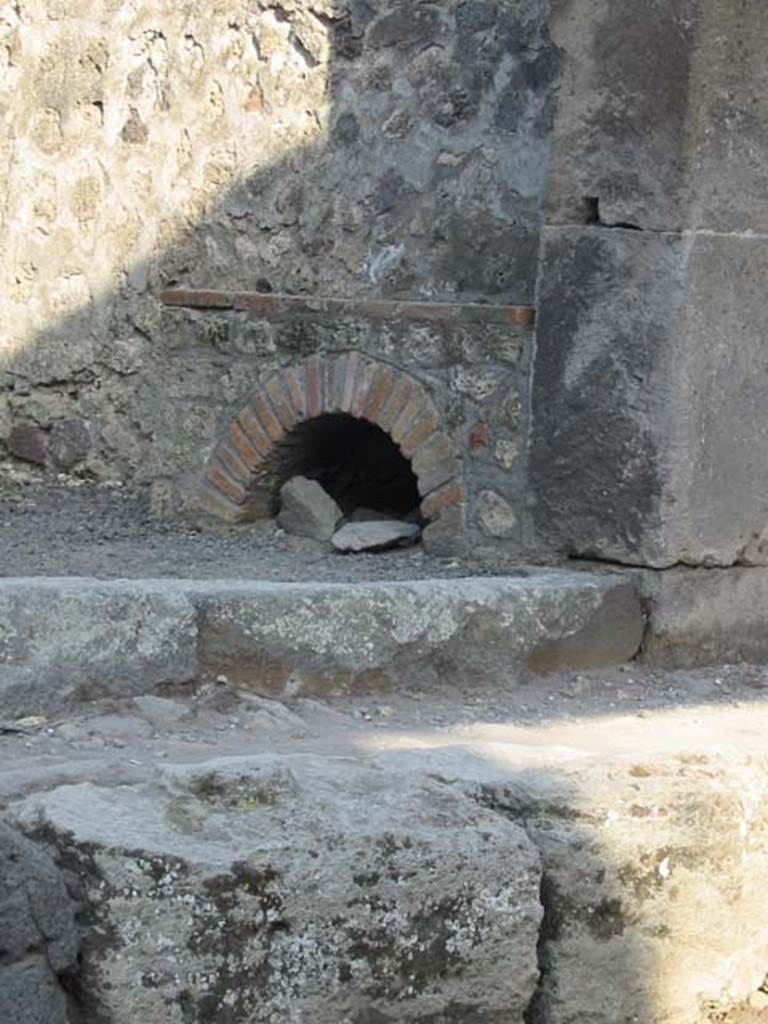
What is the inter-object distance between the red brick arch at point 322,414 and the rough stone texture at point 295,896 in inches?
79.1

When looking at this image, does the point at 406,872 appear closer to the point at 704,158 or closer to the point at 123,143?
the point at 704,158

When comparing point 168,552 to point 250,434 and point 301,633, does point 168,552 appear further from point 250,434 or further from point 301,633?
point 301,633

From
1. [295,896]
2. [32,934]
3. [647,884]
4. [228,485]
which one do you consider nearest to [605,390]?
→ [228,485]

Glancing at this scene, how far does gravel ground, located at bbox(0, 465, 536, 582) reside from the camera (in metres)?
5.00

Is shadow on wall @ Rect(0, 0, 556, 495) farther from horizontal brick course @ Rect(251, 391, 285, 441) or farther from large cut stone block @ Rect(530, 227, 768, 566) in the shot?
large cut stone block @ Rect(530, 227, 768, 566)

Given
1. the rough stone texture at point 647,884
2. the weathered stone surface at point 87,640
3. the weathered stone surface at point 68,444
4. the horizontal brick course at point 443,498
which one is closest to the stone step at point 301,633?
the weathered stone surface at point 87,640

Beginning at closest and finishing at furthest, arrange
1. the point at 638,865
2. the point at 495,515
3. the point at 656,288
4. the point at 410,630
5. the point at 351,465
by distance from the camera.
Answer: the point at 638,865 → the point at 410,630 → the point at 656,288 → the point at 495,515 → the point at 351,465

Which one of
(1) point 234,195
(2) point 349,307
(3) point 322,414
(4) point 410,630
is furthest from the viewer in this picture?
(1) point 234,195

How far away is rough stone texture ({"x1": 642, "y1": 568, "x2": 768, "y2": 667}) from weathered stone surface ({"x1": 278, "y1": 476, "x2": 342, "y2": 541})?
1091 mm

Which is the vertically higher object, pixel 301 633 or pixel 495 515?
pixel 495 515

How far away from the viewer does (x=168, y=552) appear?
5.35 metres

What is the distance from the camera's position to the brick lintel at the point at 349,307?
5.21m

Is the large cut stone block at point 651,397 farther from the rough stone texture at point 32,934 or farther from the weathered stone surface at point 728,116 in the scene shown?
the rough stone texture at point 32,934

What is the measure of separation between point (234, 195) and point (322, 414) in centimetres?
99
